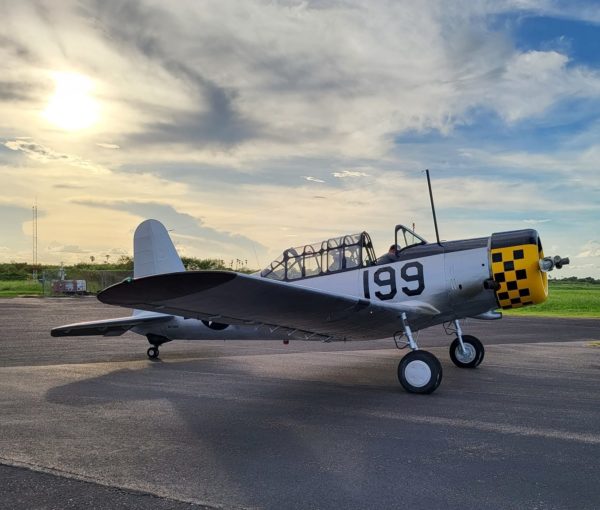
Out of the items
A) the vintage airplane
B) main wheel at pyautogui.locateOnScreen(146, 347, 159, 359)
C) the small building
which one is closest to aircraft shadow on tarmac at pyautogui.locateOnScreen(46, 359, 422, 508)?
the vintage airplane

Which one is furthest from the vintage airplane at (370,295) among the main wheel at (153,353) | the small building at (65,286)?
the small building at (65,286)

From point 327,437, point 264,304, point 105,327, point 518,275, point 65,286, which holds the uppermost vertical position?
point 65,286

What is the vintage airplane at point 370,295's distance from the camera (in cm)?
569

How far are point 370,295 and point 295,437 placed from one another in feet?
11.9

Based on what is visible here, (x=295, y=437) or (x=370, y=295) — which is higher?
(x=370, y=295)

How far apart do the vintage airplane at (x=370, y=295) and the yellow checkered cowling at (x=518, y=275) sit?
0.01 meters

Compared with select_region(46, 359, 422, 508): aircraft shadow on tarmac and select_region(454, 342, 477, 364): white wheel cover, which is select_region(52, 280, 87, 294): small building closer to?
select_region(46, 359, 422, 508): aircraft shadow on tarmac

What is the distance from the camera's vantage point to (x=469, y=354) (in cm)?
930

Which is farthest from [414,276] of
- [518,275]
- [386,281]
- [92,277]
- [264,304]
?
[92,277]

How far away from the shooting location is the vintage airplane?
569cm

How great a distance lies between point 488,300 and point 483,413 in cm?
238

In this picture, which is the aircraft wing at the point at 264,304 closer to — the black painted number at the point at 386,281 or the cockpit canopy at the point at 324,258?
the black painted number at the point at 386,281

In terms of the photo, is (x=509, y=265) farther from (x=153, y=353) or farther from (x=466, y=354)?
(x=153, y=353)

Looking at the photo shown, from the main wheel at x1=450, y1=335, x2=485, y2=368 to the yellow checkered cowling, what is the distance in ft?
6.64
